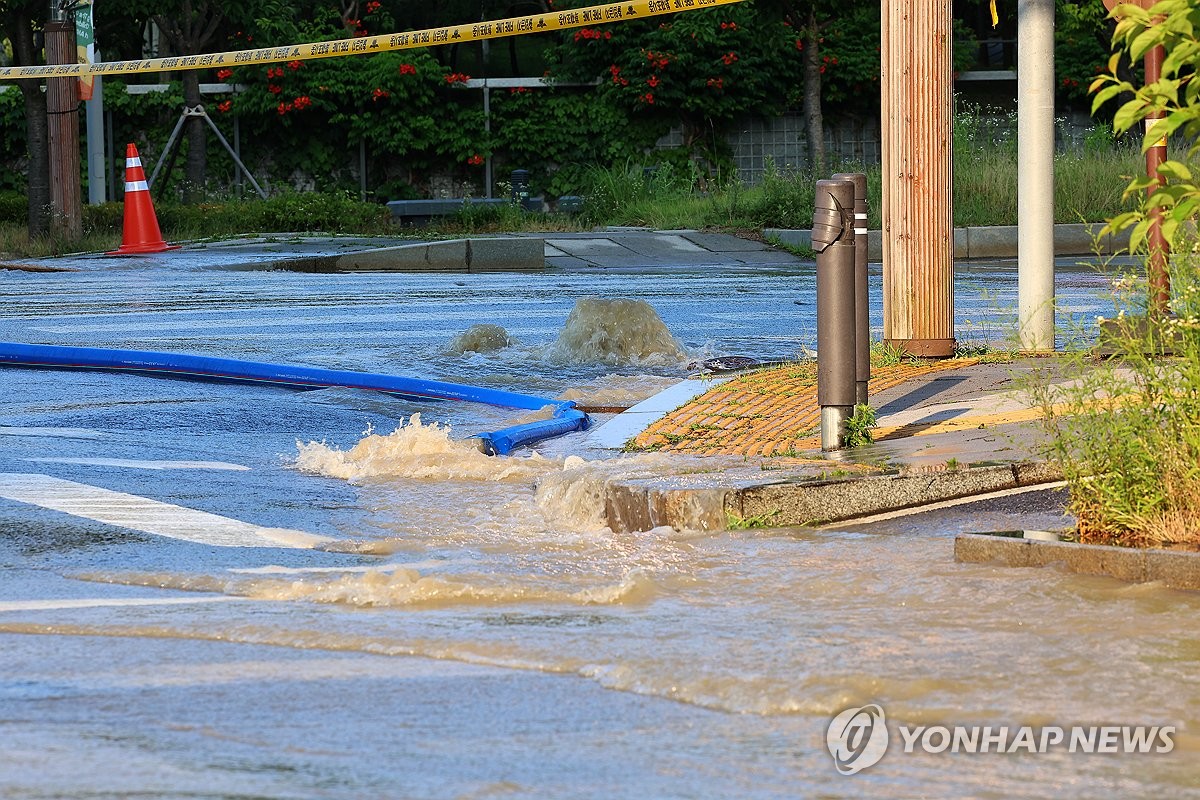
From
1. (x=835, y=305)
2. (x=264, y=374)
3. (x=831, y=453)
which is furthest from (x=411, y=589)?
(x=264, y=374)

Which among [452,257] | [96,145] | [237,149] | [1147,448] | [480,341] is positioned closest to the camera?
[1147,448]

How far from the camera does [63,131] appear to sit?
Result: 75.6ft

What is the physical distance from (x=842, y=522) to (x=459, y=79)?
27681 millimetres

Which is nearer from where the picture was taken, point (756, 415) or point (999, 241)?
point (756, 415)

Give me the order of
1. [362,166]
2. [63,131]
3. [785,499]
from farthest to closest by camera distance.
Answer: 1. [362,166]
2. [63,131]
3. [785,499]

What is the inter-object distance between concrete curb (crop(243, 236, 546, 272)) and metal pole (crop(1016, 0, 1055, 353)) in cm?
1126

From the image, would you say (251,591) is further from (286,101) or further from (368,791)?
(286,101)

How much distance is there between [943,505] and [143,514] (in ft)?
8.95

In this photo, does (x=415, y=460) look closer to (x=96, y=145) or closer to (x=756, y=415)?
(x=756, y=415)

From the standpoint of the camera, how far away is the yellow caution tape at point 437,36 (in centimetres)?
1606

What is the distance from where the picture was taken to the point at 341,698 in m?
3.83

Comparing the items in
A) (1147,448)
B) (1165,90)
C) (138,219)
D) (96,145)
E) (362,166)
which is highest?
(96,145)

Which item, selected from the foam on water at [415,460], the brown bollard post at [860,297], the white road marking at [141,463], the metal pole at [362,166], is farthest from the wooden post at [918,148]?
the metal pole at [362,166]

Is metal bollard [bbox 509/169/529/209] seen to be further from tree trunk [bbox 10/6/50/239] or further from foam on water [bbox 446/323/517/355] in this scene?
foam on water [bbox 446/323/517/355]
